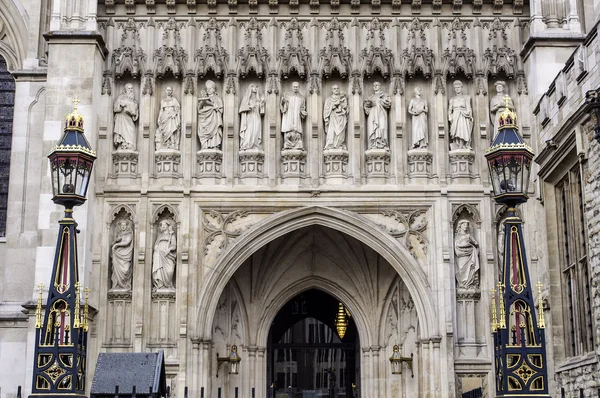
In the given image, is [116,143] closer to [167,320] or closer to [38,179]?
[38,179]

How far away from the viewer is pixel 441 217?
65.8ft

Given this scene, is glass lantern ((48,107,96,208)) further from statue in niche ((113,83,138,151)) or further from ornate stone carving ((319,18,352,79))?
ornate stone carving ((319,18,352,79))

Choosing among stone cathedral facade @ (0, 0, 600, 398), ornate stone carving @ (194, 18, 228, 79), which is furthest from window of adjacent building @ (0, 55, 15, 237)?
ornate stone carving @ (194, 18, 228, 79)

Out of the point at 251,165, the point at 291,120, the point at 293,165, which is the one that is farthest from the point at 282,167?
the point at 291,120

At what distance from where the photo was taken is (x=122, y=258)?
19953mm

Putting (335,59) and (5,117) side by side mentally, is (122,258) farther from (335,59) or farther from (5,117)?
(335,59)

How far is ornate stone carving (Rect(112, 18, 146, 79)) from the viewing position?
A: 2066cm

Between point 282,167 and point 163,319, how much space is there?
13.0ft

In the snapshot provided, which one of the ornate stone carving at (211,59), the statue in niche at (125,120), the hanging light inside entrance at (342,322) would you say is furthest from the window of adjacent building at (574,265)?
the statue in niche at (125,120)

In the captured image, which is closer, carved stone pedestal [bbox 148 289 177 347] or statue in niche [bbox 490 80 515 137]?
carved stone pedestal [bbox 148 289 177 347]

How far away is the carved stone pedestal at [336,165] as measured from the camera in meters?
20.3

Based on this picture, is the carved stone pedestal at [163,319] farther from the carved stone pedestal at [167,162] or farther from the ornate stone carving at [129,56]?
the ornate stone carving at [129,56]

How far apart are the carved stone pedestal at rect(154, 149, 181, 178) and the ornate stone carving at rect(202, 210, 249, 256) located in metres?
1.17

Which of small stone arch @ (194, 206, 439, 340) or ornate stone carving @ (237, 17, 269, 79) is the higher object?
ornate stone carving @ (237, 17, 269, 79)
